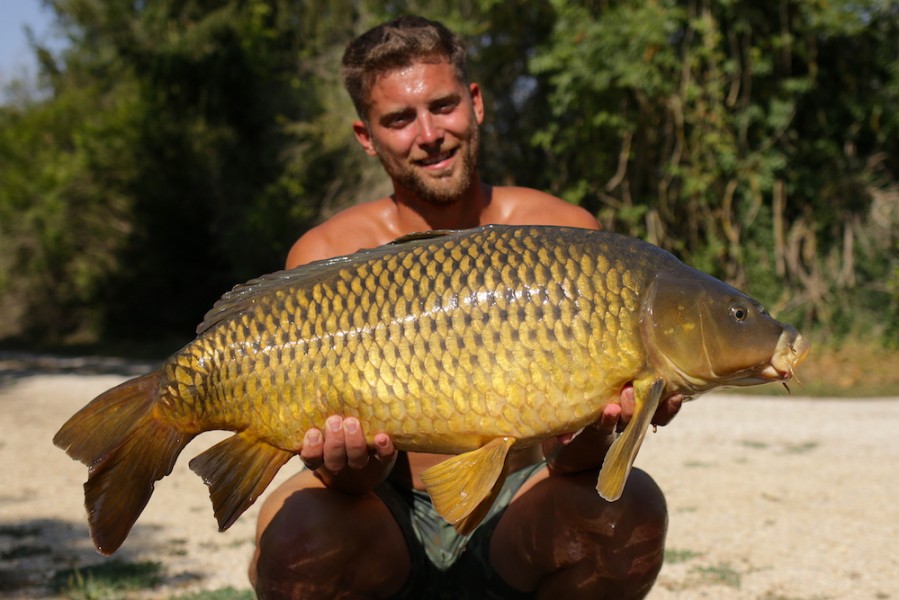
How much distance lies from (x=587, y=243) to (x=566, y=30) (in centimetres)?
1002

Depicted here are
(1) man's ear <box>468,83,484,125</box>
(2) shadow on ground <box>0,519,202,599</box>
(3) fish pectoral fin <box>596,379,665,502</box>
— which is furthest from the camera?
(2) shadow on ground <box>0,519,202,599</box>

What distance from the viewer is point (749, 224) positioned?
11.5 meters

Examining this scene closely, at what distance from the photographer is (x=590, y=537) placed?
2.33 meters

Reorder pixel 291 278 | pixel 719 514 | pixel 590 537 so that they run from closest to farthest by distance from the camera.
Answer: pixel 291 278, pixel 590 537, pixel 719 514

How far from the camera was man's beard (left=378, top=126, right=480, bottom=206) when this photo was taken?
2.69 metres

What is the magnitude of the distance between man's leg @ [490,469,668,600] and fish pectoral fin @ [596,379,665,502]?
1.57ft

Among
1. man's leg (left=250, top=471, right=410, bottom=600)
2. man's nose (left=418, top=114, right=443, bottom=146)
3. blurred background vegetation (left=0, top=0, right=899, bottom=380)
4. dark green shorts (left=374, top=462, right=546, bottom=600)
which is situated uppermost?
man's nose (left=418, top=114, right=443, bottom=146)

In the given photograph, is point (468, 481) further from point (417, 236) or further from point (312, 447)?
point (417, 236)

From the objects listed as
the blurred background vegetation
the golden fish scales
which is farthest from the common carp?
the blurred background vegetation

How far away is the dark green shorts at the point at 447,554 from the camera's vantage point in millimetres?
2561

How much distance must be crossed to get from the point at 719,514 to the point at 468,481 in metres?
2.85

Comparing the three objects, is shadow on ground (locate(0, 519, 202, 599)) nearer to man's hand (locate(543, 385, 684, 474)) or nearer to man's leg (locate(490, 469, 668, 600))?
man's leg (locate(490, 469, 668, 600))

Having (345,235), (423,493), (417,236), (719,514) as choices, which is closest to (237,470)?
(417,236)

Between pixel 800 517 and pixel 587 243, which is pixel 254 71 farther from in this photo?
pixel 587 243
